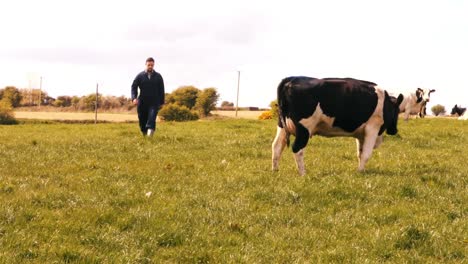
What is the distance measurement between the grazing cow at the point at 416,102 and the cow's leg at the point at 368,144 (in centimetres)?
152

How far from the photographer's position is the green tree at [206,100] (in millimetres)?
90125

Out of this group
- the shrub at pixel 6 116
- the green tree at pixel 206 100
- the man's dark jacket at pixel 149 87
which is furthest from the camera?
the green tree at pixel 206 100

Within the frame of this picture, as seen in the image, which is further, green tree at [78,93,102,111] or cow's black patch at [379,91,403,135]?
green tree at [78,93,102,111]

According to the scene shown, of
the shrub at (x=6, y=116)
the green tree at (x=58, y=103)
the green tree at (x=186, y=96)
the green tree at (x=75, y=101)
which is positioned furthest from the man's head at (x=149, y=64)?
the green tree at (x=58, y=103)

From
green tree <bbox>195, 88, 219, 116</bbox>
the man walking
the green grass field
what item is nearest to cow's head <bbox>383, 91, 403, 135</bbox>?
the green grass field

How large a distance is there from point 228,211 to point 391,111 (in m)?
6.19

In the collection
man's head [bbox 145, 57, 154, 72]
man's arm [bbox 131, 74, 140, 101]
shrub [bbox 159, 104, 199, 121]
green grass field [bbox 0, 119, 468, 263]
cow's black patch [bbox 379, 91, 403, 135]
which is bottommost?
green grass field [bbox 0, 119, 468, 263]

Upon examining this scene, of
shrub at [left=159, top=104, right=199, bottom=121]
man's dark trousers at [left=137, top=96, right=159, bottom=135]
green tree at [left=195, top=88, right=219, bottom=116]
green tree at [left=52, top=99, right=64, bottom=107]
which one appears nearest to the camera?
man's dark trousers at [left=137, top=96, right=159, bottom=135]

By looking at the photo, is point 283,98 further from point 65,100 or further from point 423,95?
point 65,100

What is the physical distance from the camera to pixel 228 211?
29.0 ft

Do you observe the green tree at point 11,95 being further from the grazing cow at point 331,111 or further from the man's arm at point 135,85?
the grazing cow at point 331,111

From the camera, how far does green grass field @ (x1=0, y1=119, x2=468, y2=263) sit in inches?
270

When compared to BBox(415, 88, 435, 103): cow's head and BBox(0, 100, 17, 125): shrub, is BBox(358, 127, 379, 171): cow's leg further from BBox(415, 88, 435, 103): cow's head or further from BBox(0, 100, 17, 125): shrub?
BBox(0, 100, 17, 125): shrub

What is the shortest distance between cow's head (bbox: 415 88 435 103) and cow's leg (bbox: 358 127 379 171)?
2.47m
